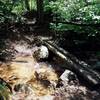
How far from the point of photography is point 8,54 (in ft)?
37.2

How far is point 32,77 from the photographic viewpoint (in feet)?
30.3

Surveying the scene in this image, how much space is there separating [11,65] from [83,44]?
3.29 meters

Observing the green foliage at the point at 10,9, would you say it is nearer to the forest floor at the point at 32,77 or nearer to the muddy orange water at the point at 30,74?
the forest floor at the point at 32,77

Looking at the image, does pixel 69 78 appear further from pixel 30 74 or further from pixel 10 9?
pixel 10 9

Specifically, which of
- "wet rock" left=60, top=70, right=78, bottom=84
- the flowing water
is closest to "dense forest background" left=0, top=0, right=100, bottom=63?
the flowing water

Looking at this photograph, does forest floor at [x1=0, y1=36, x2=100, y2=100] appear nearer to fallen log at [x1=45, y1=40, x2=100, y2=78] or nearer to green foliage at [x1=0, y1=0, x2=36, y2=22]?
fallen log at [x1=45, y1=40, x2=100, y2=78]

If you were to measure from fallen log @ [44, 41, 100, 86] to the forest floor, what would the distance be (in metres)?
0.31

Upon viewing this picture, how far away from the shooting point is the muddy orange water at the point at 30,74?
27.7 feet

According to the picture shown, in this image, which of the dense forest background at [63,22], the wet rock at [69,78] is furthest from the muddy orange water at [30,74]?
the dense forest background at [63,22]

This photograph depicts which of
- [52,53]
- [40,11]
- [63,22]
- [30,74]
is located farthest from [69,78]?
[40,11]

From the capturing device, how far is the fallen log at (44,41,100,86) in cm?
793

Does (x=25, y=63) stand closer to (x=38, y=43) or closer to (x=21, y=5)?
(x=38, y=43)

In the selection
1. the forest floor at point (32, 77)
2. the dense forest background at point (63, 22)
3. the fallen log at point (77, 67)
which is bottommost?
the forest floor at point (32, 77)

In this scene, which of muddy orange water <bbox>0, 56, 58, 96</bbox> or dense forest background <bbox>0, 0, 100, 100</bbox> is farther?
muddy orange water <bbox>0, 56, 58, 96</bbox>
